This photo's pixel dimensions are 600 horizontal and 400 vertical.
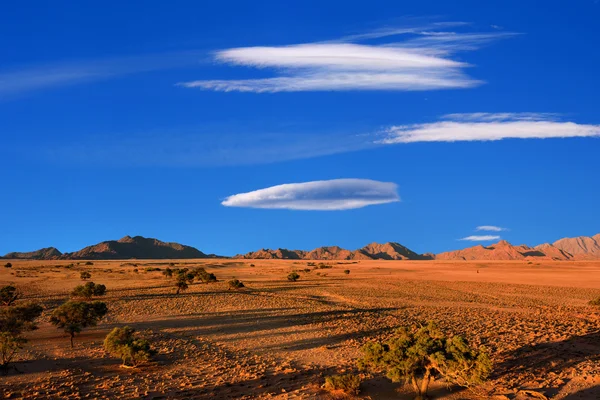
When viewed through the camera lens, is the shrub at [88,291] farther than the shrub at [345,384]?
Yes

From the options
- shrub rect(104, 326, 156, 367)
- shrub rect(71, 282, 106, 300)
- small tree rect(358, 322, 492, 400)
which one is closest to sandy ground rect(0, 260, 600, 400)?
shrub rect(104, 326, 156, 367)

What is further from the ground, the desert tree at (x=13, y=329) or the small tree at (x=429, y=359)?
the desert tree at (x=13, y=329)

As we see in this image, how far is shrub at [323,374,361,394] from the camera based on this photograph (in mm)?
15195

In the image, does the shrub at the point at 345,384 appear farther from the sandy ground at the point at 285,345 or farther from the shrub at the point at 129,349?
the shrub at the point at 129,349

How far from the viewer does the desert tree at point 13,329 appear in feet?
58.7

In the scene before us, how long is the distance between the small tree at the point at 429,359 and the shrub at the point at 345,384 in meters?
0.75

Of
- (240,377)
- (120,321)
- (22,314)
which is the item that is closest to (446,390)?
(240,377)

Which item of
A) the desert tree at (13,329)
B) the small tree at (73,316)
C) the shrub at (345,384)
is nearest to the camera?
the shrub at (345,384)

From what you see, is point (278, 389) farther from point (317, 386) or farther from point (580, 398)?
point (580, 398)

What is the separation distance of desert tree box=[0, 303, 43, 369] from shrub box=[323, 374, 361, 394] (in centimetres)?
1274

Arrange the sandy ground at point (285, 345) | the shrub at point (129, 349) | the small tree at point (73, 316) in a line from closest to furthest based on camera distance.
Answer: the sandy ground at point (285, 345)
the shrub at point (129, 349)
the small tree at point (73, 316)

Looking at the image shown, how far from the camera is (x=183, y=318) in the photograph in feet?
100

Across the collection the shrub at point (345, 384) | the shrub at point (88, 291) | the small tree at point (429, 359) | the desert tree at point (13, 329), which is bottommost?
the shrub at point (345, 384)

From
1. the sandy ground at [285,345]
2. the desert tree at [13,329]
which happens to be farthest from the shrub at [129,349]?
the desert tree at [13,329]
